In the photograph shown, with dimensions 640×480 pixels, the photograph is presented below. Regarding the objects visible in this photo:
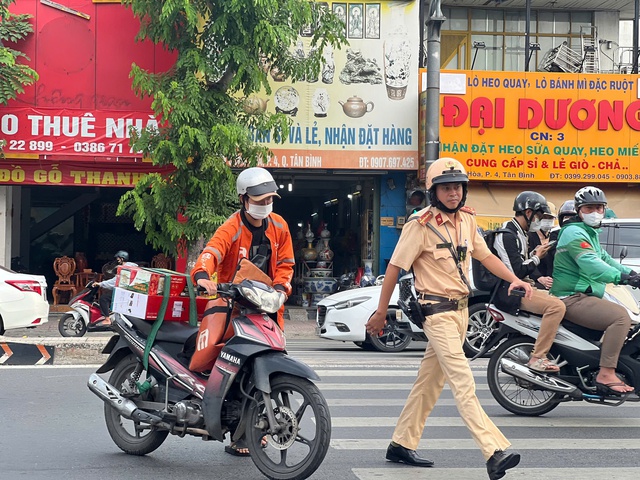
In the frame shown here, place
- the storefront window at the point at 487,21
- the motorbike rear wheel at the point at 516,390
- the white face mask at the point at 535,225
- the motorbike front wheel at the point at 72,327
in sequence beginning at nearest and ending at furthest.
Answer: the motorbike rear wheel at the point at 516,390 < the white face mask at the point at 535,225 < the motorbike front wheel at the point at 72,327 < the storefront window at the point at 487,21

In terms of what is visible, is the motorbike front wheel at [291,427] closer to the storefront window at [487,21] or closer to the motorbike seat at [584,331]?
the motorbike seat at [584,331]

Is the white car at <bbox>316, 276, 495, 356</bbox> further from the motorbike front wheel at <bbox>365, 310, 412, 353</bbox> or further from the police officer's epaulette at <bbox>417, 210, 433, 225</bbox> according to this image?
the police officer's epaulette at <bbox>417, 210, 433, 225</bbox>

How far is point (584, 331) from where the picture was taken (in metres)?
7.71

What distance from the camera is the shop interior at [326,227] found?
2088cm

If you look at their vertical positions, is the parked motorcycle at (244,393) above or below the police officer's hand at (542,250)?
below

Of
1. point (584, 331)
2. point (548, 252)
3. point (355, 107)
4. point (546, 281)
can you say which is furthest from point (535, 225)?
point (355, 107)

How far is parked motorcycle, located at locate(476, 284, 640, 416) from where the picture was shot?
296 inches

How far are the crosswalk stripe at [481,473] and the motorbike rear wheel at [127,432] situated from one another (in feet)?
4.45

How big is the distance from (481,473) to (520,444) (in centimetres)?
94

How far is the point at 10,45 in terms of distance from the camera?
62.5 ft

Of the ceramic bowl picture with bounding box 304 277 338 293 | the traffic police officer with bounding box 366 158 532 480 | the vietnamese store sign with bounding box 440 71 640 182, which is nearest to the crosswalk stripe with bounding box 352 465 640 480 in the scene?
the traffic police officer with bounding box 366 158 532 480

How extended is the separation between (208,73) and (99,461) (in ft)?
38.8

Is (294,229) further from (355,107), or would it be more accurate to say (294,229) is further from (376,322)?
(376,322)

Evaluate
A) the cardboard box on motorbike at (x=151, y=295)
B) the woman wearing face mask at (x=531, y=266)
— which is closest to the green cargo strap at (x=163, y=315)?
the cardboard box on motorbike at (x=151, y=295)
